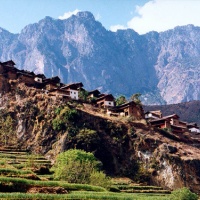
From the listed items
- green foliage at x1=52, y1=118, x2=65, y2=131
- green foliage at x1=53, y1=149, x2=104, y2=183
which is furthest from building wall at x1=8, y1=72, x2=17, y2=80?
green foliage at x1=53, y1=149, x2=104, y2=183

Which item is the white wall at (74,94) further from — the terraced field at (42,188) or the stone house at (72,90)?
A: the terraced field at (42,188)

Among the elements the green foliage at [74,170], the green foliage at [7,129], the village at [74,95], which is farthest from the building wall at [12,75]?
the green foliage at [74,170]

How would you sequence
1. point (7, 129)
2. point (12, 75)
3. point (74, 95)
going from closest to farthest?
point (7, 129) < point (12, 75) < point (74, 95)

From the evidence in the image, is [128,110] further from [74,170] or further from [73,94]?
[74,170]

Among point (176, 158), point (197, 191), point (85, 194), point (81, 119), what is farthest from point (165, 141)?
point (85, 194)

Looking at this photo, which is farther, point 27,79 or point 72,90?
point 72,90

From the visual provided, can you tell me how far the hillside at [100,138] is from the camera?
8944 cm

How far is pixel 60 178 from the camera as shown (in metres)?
63.3

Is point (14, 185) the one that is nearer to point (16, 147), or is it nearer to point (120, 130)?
point (16, 147)

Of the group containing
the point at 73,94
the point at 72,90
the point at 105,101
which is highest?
the point at 72,90

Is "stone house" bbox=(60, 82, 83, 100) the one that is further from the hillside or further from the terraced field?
the terraced field

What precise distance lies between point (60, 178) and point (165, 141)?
40320mm

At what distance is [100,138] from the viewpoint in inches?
3659

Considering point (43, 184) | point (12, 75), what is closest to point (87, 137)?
point (12, 75)
